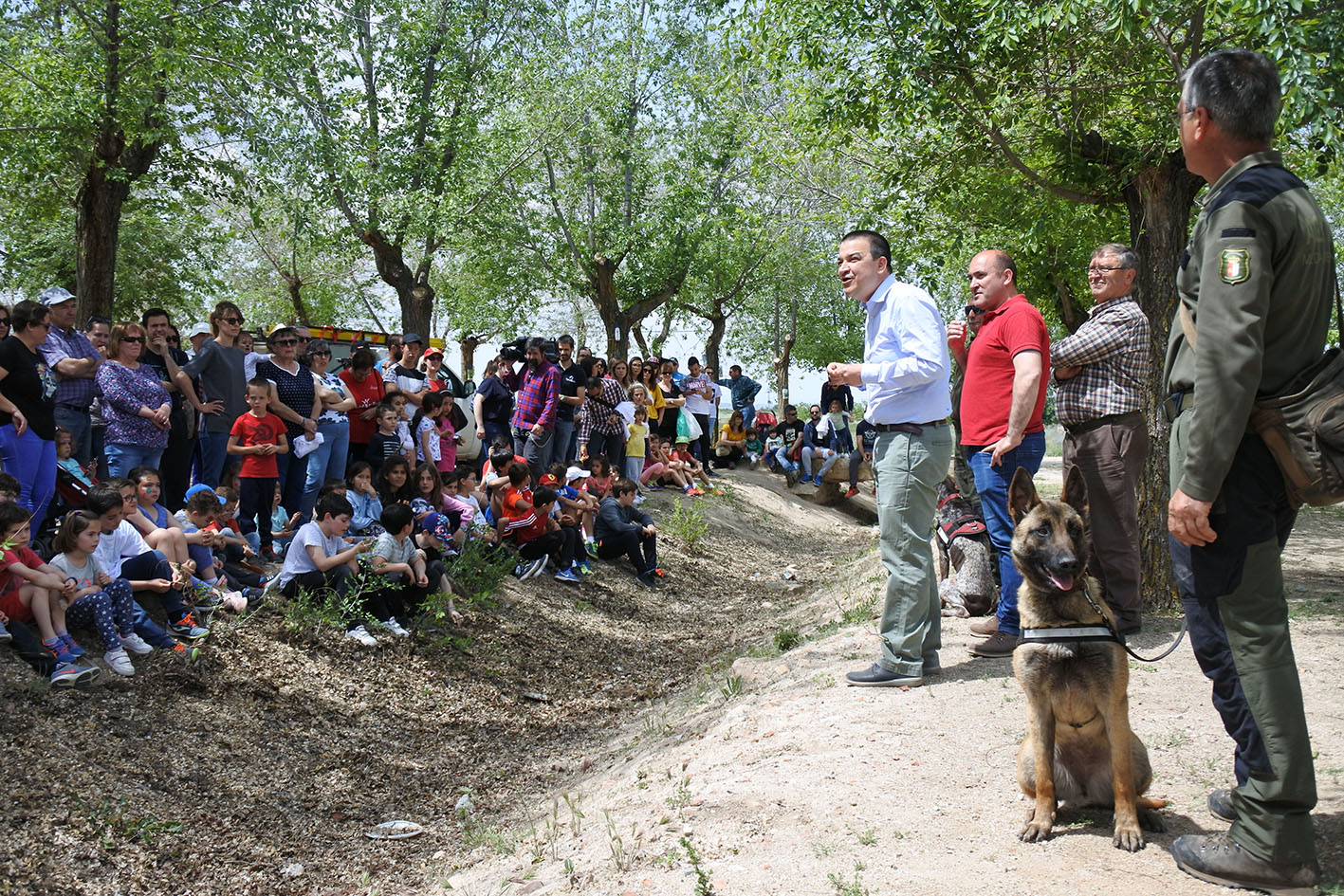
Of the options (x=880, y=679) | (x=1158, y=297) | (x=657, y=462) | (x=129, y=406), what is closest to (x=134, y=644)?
(x=129, y=406)

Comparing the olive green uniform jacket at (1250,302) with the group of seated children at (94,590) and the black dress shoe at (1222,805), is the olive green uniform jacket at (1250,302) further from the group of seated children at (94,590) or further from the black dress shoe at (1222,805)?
the group of seated children at (94,590)

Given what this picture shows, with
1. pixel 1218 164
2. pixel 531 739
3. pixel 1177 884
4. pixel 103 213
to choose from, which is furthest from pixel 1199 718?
pixel 103 213

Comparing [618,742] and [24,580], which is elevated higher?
[24,580]

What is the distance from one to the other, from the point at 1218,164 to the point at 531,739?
579 centimetres

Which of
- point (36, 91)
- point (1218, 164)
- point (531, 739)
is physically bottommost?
point (531, 739)

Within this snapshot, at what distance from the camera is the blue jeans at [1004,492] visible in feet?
19.7

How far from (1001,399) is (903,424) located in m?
0.85

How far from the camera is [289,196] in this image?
46.0ft

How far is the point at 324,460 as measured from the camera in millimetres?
9617

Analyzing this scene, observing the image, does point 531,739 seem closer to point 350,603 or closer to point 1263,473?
point 350,603

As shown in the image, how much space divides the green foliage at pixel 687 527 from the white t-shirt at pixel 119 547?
8215 mm

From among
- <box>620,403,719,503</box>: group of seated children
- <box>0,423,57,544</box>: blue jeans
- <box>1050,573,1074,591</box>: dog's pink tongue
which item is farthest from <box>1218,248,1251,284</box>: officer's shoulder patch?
<box>620,403,719,503</box>: group of seated children

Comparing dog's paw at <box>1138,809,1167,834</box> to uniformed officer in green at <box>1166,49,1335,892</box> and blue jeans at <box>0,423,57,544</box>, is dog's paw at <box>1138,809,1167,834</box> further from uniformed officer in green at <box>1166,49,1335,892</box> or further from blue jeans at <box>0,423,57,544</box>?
blue jeans at <box>0,423,57,544</box>

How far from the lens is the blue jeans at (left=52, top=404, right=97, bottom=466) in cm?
806
